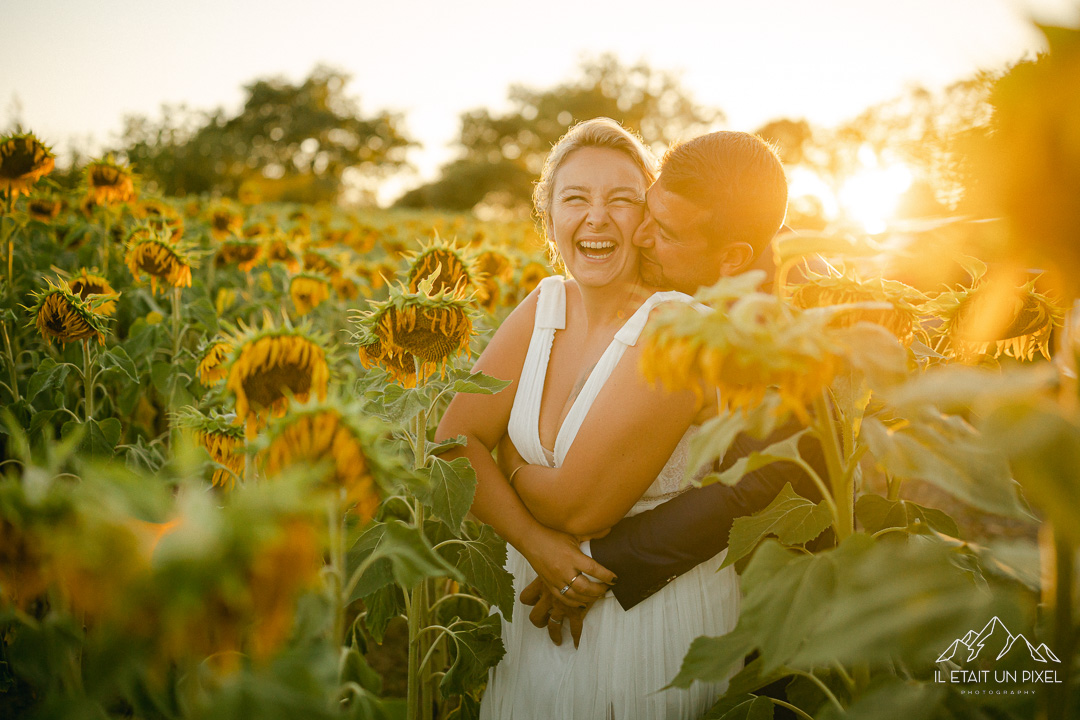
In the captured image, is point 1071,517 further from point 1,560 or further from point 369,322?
point 369,322

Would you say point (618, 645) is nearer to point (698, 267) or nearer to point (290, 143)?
point (698, 267)

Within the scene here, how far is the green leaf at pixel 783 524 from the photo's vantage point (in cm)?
123

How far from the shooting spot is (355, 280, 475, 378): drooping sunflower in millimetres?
1516

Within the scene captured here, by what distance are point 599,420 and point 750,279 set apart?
1123 millimetres

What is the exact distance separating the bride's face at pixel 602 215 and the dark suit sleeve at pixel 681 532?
837mm

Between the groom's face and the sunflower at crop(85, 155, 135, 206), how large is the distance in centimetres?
338

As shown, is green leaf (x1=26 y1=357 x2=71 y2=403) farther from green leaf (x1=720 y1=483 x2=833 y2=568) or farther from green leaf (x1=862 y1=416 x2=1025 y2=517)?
green leaf (x1=862 y1=416 x2=1025 y2=517)

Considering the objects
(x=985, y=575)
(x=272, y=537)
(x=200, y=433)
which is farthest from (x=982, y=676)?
(x=200, y=433)

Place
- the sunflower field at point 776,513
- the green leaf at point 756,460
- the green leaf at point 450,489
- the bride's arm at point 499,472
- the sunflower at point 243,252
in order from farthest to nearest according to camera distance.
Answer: the sunflower at point 243,252 < the bride's arm at point 499,472 < the green leaf at point 450,489 < the green leaf at point 756,460 < the sunflower field at point 776,513

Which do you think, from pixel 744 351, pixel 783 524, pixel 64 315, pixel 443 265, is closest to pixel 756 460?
pixel 744 351

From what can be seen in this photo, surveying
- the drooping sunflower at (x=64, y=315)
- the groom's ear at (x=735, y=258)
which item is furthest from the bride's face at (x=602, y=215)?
the drooping sunflower at (x=64, y=315)

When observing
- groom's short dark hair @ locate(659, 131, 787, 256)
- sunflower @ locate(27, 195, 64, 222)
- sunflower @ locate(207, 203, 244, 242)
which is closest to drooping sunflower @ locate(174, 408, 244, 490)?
groom's short dark hair @ locate(659, 131, 787, 256)

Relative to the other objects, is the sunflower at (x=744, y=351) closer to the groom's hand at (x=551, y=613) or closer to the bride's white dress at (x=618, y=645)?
the bride's white dress at (x=618, y=645)

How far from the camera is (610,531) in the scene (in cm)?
196
